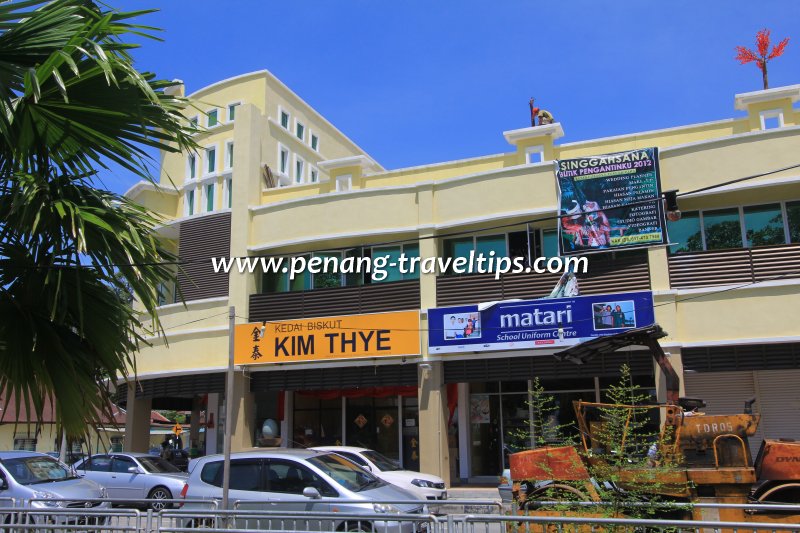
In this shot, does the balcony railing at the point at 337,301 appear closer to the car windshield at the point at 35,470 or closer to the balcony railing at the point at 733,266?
the balcony railing at the point at 733,266

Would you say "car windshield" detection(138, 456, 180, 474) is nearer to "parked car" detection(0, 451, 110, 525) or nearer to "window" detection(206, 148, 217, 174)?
"parked car" detection(0, 451, 110, 525)

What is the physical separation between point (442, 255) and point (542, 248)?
310 centimetres

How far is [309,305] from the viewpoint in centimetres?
2403

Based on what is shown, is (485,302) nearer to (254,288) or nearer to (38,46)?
(254,288)

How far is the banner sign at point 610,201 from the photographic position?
66.2 feet

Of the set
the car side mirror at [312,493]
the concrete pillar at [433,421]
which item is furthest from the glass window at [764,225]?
the car side mirror at [312,493]

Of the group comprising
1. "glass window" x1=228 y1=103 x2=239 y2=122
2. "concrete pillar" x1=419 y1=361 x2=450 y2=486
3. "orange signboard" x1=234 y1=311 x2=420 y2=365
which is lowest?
"concrete pillar" x1=419 y1=361 x2=450 y2=486

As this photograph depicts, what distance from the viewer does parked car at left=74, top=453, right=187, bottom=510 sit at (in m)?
18.7

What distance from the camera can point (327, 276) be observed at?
968 inches

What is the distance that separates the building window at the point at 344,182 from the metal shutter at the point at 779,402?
44.7 feet

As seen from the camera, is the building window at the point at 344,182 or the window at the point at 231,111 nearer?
the building window at the point at 344,182

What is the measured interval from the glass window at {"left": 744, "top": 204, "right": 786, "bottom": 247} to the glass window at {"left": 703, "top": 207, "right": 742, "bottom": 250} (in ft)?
0.81

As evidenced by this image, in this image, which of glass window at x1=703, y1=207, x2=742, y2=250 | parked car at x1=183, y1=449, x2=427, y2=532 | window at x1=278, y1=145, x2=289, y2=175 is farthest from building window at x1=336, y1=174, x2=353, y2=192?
parked car at x1=183, y1=449, x2=427, y2=532

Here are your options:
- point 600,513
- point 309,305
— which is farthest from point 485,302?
point 600,513
